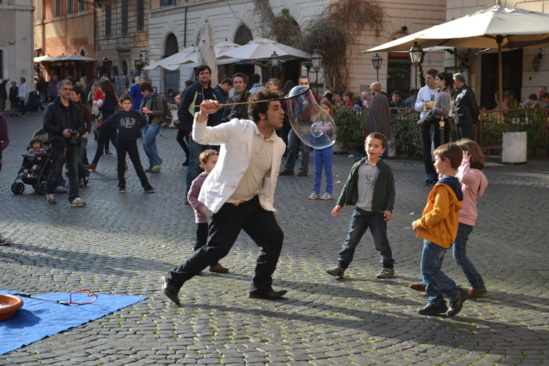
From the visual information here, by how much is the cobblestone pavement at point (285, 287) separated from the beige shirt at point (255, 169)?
792 millimetres

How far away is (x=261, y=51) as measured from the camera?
29312 mm

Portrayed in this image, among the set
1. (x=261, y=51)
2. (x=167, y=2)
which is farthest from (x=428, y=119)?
(x=167, y=2)

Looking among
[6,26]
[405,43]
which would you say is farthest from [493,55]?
[6,26]

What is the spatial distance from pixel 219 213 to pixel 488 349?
84.9 inches

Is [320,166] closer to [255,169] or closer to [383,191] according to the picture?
[383,191]

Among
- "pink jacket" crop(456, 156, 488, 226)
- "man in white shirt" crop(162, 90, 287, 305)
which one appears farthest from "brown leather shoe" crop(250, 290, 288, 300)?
"pink jacket" crop(456, 156, 488, 226)

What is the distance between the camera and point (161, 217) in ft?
37.8

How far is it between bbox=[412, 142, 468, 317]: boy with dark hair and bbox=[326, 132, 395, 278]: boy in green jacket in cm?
120

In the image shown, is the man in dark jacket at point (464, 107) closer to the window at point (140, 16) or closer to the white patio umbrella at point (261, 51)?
the white patio umbrella at point (261, 51)

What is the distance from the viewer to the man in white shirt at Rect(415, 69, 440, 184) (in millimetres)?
15034

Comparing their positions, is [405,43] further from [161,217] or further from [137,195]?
[161,217]

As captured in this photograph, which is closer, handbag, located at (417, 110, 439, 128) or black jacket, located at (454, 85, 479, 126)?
handbag, located at (417, 110, 439, 128)

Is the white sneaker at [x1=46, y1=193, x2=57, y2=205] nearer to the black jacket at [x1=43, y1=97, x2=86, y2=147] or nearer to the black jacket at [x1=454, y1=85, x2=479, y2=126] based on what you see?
the black jacket at [x1=43, y1=97, x2=86, y2=147]

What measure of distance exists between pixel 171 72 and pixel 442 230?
40.0 m
